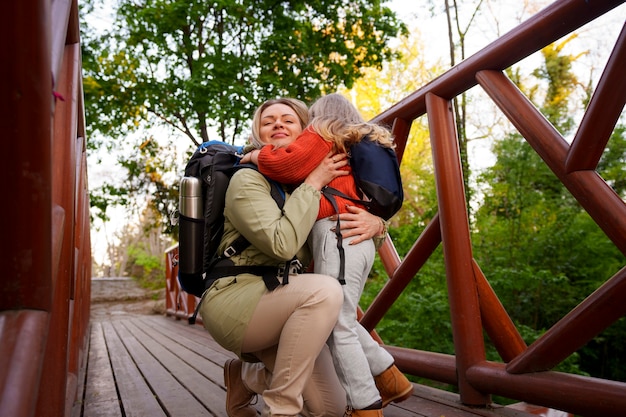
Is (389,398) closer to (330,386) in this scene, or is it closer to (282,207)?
(330,386)

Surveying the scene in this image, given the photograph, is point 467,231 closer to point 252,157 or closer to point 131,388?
point 252,157

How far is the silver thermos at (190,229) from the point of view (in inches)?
62.6

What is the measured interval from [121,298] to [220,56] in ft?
28.3

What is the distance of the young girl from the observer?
1.52 metres

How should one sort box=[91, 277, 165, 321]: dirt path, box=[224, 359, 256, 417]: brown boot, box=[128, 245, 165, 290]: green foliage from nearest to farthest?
box=[224, 359, 256, 417]: brown boot < box=[91, 277, 165, 321]: dirt path < box=[128, 245, 165, 290]: green foliage

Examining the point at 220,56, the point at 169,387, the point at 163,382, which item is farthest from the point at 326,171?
the point at 220,56

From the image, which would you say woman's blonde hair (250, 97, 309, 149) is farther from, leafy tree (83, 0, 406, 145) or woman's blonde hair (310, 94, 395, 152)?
leafy tree (83, 0, 406, 145)

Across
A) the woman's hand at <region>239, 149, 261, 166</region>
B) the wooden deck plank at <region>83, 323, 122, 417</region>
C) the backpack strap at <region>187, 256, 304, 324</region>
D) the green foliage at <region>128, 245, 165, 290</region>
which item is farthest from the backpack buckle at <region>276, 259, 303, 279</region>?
the green foliage at <region>128, 245, 165, 290</region>

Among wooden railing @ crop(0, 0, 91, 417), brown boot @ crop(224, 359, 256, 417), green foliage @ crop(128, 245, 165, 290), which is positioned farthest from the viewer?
green foliage @ crop(128, 245, 165, 290)

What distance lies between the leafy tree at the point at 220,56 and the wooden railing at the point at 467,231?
7123 millimetres

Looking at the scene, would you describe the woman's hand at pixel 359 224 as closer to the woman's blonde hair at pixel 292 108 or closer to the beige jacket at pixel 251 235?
the beige jacket at pixel 251 235

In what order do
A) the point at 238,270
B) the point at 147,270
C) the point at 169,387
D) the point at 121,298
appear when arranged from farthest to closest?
the point at 147,270 < the point at 121,298 < the point at 169,387 < the point at 238,270

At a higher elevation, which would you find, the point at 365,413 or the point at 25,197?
the point at 25,197

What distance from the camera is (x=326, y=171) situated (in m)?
1.63
